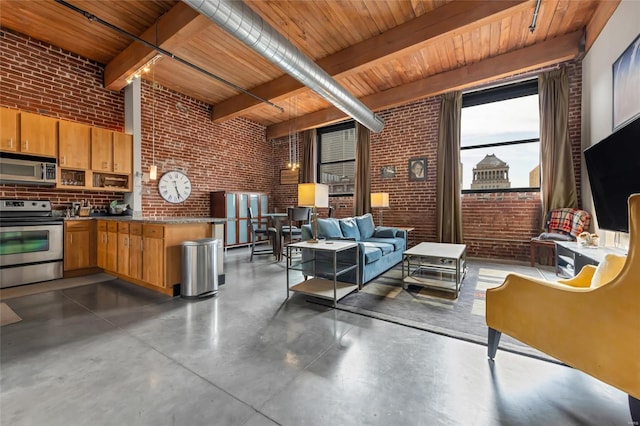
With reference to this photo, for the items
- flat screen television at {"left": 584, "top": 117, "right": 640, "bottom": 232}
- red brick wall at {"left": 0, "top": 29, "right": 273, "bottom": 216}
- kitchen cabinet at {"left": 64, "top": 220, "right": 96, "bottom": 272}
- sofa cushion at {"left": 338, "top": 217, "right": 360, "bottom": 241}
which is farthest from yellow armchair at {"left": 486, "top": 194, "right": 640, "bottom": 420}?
red brick wall at {"left": 0, "top": 29, "right": 273, "bottom": 216}

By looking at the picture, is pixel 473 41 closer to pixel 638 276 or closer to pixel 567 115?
pixel 567 115

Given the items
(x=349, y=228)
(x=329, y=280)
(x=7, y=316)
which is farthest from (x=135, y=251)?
(x=349, y=228)

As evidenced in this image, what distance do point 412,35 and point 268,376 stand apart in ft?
13.9

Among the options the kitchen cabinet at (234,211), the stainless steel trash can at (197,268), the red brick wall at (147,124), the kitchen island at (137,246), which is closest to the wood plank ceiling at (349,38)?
the red brick wall at (147,124)

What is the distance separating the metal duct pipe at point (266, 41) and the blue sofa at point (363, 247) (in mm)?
2117

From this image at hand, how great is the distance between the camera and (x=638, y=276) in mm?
1116

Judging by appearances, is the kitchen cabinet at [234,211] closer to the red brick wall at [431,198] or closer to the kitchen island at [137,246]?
the red brick wall at [431,198]

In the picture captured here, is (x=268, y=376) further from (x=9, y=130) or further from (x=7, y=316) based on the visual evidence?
(x=9, y=130)

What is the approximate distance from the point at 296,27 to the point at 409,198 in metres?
4.13

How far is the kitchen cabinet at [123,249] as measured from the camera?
3.59 meters

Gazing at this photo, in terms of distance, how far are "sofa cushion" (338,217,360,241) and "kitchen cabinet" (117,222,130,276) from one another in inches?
122

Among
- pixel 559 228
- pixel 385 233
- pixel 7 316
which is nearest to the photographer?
pixel 7 316

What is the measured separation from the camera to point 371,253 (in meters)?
3.51

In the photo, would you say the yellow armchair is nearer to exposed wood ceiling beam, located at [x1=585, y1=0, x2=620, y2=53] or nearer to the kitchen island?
the kitchen island
